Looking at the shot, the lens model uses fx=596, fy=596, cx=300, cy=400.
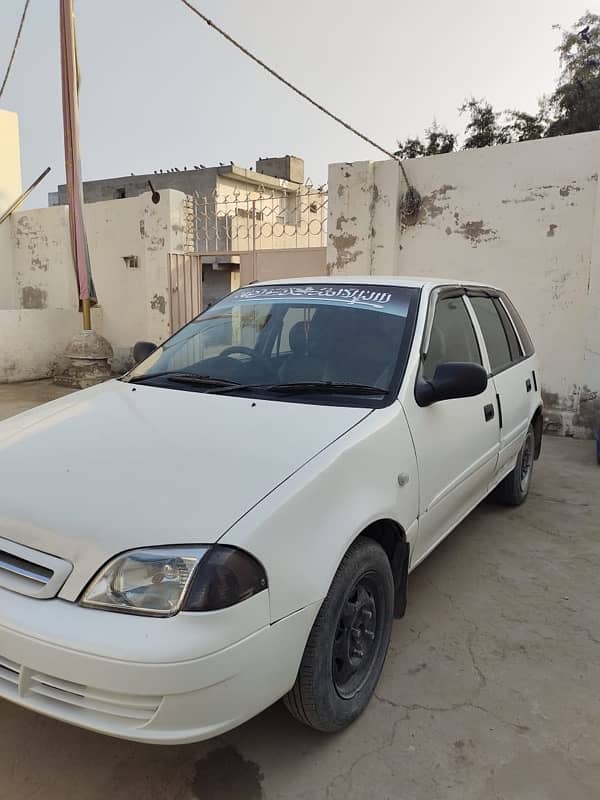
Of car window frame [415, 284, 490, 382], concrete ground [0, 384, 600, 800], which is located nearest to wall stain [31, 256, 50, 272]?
car window frame [415, 284, 490, 382]

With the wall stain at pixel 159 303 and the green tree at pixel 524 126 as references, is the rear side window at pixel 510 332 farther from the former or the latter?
the green tree at pixel 524 126

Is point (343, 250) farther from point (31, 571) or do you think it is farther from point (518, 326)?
point (31, 571)

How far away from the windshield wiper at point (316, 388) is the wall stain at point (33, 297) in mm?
10217

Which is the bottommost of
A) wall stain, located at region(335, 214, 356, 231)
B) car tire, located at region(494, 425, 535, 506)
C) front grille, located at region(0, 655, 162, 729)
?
car tire, located at region(494, 425, 535, 506)

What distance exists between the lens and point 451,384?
2.64 metres

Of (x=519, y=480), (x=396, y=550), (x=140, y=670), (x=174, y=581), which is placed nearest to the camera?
(x=140, y=670)

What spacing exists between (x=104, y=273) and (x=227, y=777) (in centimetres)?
981

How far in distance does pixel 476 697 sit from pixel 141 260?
29.1 feet

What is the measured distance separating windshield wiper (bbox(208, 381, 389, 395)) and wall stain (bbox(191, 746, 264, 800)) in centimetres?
140

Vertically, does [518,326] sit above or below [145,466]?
above

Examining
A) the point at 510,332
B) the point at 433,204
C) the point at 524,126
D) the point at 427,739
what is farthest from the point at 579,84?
the point at 427,739

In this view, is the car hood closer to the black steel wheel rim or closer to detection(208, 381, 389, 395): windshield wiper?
detection(208, 381, 389, 395): windshield wiper

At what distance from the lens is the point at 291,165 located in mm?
23875

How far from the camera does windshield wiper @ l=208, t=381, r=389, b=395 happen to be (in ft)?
8.48
